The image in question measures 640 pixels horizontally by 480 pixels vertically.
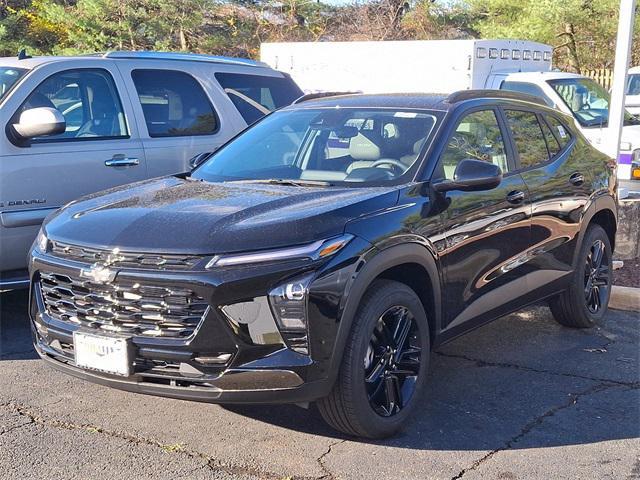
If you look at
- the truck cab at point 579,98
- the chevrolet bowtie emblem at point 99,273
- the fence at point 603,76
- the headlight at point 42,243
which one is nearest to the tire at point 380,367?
the chevrolet bowtie emblem at point 99,273

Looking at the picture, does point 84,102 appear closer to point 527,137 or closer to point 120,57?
point 120,57

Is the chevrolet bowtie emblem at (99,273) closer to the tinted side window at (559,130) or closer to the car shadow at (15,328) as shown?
the car shadow at (15,328)

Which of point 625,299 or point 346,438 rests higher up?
point 346,438

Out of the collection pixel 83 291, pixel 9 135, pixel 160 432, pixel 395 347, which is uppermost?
pixel 9 135

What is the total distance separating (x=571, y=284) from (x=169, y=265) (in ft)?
10.9

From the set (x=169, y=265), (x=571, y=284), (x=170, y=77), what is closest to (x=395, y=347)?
(x=169, y=265)

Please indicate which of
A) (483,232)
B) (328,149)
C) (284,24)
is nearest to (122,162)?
(328,149)

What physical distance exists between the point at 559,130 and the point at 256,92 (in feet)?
9.63

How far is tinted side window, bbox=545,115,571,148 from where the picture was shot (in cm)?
600

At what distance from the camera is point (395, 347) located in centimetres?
423

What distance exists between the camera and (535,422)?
14.8 ft

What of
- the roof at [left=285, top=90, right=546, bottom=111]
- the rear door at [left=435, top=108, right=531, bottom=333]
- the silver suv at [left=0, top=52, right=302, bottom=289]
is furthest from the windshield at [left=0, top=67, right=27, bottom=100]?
the rear door at [left=435, top=108, right=531, bottom=333]

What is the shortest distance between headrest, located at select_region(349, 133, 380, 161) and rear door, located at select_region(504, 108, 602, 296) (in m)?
1.09

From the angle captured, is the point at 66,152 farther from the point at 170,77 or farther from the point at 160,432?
the point at 160,432
